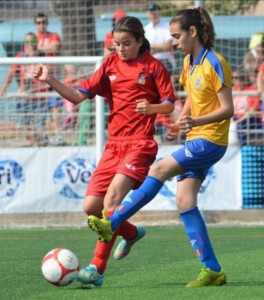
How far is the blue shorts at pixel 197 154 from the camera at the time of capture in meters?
7.64

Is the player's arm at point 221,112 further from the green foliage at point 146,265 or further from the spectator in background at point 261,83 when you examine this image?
the spectator in background at point 261,83

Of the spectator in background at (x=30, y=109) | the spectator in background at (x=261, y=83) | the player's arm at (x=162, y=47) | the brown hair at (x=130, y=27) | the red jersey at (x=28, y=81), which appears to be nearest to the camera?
the brown hair at (x=130, y=27)

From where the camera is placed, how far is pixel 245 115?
1462cm

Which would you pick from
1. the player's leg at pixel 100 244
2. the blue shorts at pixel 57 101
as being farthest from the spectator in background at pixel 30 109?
the player's leg at pixel 100 244

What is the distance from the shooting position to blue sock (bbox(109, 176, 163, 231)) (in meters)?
7.58

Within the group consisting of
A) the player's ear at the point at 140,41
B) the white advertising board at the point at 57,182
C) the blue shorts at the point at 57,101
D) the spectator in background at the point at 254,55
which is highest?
the player's ear at the point at 140,41

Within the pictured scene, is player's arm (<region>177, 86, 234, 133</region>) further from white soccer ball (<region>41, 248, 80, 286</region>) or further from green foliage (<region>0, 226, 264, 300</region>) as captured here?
white soccer ball (<region>41, 248, 80, 286</region>)

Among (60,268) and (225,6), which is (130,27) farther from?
(225,6)

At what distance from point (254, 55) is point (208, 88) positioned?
7729mm

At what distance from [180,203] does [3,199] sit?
20.5 feet

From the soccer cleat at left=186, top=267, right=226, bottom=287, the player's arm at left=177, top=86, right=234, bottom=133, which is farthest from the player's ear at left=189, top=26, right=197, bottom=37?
the soccer cleat at left=186, top=267, right=226, bottom=287

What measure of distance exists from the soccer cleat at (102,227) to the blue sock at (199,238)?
24.2 inches

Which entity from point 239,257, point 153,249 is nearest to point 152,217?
point 153,249

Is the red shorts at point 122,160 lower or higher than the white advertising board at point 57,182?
higher
